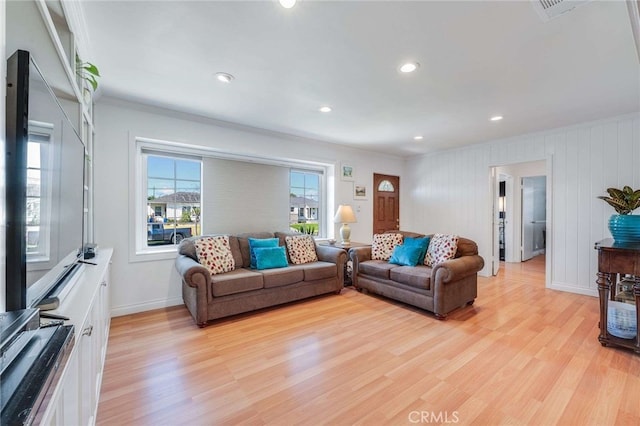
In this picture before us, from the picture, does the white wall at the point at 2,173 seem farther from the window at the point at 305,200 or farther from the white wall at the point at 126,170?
the window at the point at 305,200

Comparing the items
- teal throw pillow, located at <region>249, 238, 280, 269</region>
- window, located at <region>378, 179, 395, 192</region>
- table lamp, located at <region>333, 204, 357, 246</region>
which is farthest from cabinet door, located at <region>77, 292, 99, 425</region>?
window, located at <region>378, 179, 395, 192</region>

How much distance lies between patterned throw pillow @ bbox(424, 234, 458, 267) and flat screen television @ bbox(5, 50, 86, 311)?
3.39 metres

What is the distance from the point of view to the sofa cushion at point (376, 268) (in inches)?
140

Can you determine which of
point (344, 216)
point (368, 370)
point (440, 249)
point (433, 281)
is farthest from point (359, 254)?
point (368, 370)

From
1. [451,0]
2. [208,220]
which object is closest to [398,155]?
[208,220]

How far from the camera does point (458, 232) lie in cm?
526

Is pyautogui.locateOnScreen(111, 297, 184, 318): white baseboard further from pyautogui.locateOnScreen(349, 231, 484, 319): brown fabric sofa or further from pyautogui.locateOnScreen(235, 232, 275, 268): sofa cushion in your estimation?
pyautogui.locateOnScreen(349, 231, 484, 319): brown fabric sofa

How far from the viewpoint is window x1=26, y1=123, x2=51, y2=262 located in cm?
90

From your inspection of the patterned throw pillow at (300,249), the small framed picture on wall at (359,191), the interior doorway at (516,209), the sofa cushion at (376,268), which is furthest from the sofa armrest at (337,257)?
the interior doorway at (516,209)

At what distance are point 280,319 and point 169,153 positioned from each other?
2475 mm

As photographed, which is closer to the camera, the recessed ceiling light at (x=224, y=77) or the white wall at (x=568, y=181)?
the recessed ceiling light at (x=224, y=77)

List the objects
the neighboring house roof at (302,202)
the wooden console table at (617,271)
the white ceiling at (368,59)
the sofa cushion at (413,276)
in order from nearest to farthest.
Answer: the white ceiling at (368,59) < the wooden console table at (617,271) < the sofa cushion at (413,276) < the neighboring house roof at (302,202)

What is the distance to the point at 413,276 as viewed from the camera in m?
3.21

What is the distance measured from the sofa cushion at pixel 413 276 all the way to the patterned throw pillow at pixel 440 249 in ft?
0.45
